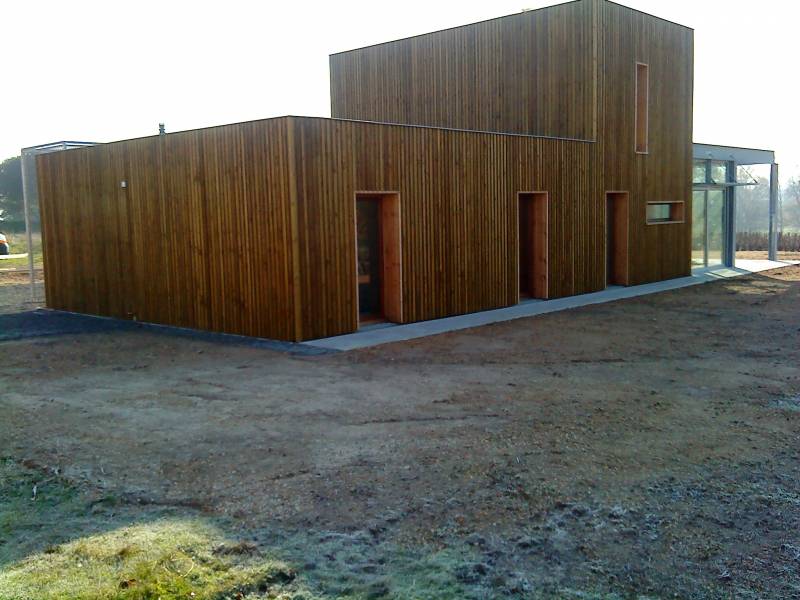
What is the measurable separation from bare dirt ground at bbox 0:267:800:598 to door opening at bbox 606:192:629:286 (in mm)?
6476

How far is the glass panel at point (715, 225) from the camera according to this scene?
814 inches

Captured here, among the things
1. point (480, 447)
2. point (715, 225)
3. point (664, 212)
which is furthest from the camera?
point (715, 225)

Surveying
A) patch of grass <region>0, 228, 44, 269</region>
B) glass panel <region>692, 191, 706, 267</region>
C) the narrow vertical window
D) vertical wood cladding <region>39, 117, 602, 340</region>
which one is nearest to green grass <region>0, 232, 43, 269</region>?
patch of grass <region>0, 228, 44, 269</region>

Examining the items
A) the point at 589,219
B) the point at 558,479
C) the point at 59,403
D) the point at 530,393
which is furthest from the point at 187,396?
the point at 589,219

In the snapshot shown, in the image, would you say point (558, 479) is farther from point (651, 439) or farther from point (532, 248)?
point (532, 248)

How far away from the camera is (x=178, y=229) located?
1169 cm

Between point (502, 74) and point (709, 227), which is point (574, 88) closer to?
point (502, 74)

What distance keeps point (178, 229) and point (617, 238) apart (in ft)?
31.0

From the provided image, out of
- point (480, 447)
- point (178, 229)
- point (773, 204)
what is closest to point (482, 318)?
point (178, 229)

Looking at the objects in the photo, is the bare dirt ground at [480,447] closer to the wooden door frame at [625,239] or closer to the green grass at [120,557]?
the green grass at [120,557]

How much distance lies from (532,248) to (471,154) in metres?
2.76

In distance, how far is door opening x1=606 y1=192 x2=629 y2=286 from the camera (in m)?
16.5

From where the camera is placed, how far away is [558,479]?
4895 mm

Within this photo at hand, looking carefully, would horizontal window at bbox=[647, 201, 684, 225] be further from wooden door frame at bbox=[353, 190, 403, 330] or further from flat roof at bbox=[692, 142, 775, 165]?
wooden door frame at bbox=[353, 190, 403, 330]
